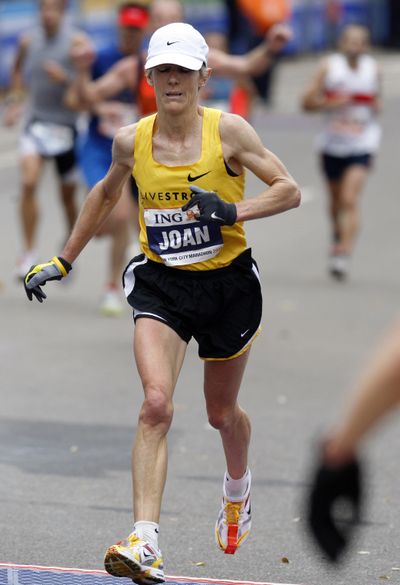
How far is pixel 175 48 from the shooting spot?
18.6ft

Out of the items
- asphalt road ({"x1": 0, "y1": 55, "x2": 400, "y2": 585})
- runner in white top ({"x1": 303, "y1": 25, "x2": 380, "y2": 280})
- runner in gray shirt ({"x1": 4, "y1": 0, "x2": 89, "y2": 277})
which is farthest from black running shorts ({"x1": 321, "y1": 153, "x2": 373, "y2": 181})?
runner in gray shirt ({"x1": 4, "y1": 0, "x2": 89, "y2": 277})

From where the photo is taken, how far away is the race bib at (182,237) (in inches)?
232

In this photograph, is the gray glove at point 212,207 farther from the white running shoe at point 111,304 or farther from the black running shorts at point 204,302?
the white running shoe at point 111,304

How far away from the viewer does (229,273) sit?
5973mm

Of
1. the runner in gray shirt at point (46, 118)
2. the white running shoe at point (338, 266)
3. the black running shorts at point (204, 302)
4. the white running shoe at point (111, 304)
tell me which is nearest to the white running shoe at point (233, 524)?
the black running shorts at point (204, 302)

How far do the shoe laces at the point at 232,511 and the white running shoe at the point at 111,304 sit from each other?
17.6ft

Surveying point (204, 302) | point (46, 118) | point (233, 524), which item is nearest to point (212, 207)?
point (204, 302)

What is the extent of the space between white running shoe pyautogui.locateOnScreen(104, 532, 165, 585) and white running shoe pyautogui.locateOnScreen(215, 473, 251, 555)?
995 millimetres

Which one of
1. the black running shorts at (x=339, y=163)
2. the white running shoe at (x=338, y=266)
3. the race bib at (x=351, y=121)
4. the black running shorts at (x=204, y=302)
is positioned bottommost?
the white running shoe at (x=338, y=266)

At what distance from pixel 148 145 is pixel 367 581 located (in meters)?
1.84

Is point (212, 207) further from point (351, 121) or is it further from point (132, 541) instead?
point (351, 121)

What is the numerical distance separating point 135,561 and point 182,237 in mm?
1404

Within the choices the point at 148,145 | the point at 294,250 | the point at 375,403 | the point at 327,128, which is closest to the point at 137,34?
the point at 327,128

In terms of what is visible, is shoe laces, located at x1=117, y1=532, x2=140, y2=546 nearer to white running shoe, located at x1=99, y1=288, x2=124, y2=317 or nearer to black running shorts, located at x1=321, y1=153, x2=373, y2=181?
white running shoe, located at x1=99, y1=288, x2=124, y2=317
